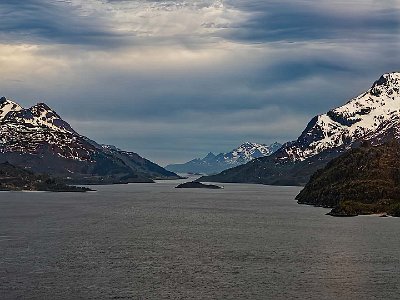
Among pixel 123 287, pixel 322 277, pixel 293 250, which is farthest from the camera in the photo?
pixel 293 250

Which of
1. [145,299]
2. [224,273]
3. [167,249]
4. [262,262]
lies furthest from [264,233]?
[145,299]

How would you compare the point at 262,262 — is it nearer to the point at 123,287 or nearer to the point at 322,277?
the point at 322,277

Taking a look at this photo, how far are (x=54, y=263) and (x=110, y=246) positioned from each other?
29.8 m

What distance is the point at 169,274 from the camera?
121250 millimetres

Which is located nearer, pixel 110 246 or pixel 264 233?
pixel 110 246

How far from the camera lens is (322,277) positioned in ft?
390

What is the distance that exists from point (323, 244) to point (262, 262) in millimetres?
34575

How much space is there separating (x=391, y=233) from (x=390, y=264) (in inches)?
2283

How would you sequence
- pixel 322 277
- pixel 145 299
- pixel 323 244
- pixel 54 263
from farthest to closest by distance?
pixel 323 244 → pixel 54 263 → pixel 322 277 → pixel 145 299

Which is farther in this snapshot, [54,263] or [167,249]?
[167,249]

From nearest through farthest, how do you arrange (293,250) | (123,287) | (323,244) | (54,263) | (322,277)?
Result: 1. (123,287)
2. (322,277)
3. (54,263)
4. (293,250)
5. (323,244)

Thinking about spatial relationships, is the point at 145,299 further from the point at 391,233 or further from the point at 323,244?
the point at 391,233

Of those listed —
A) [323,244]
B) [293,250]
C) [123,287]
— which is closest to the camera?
[123,287]

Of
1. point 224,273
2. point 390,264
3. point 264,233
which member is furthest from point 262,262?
point 264,233
